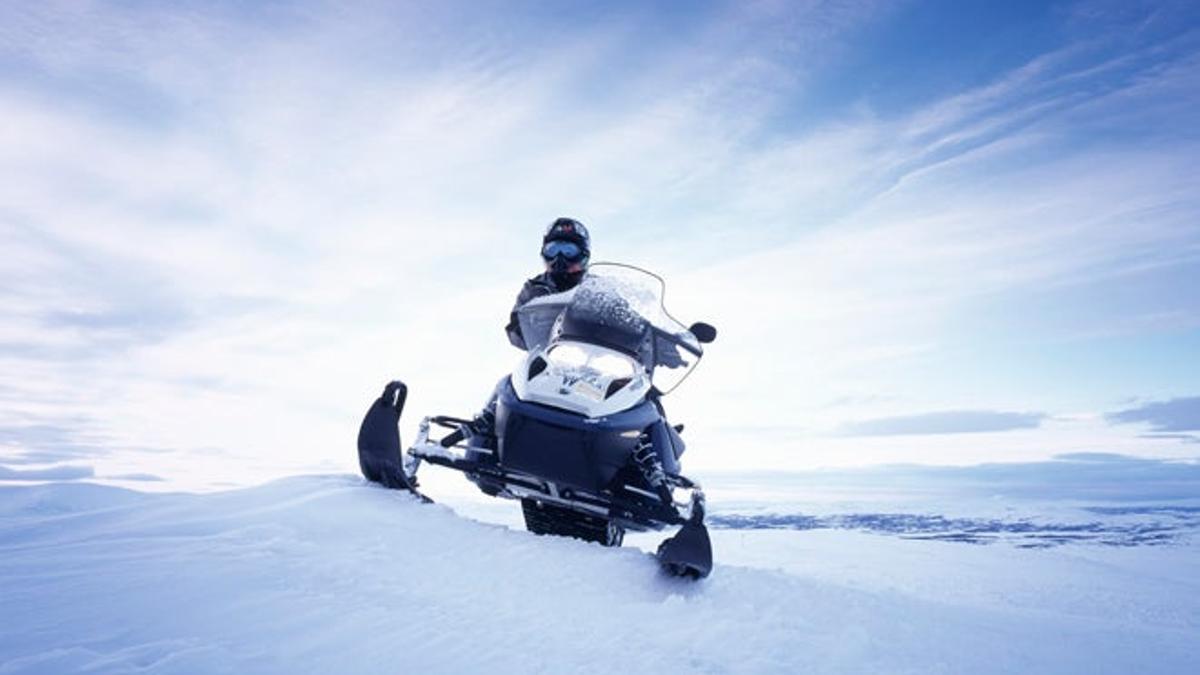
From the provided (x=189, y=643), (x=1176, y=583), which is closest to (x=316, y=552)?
(x=189, y=643)

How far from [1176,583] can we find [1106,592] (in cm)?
146

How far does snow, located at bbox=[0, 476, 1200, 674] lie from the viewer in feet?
6.42

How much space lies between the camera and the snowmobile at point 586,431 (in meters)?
3.89

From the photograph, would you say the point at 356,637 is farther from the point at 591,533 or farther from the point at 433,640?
the point at 591,533

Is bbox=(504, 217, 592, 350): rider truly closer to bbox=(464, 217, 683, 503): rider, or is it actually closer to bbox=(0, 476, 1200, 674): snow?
bbox=(464, 217, 683, 503): rider

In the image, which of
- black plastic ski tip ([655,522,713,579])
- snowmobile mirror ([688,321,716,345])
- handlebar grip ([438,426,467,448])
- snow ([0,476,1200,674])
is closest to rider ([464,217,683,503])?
handlebar grip ([438,426,467,448])

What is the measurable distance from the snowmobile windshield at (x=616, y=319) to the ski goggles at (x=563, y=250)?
57 centimetres

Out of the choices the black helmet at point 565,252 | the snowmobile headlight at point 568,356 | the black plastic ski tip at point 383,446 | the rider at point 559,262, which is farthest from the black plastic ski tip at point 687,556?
the black helmet at point 565,252

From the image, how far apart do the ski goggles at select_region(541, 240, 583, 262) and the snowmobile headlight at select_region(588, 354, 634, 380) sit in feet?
5.20

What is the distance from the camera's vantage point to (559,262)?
5637 mm

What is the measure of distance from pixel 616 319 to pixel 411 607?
2575 mm

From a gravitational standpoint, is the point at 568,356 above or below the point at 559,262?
below

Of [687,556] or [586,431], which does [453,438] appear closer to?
[586,431]

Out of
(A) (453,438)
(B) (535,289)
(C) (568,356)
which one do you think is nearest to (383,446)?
(A) (453,438)
